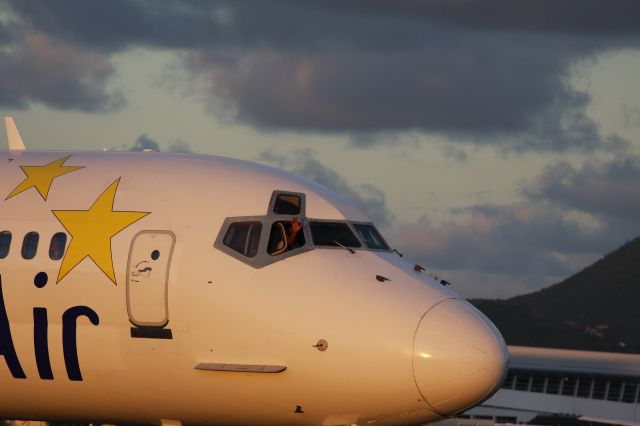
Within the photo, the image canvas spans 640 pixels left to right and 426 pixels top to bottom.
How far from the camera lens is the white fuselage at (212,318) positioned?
25734 mm

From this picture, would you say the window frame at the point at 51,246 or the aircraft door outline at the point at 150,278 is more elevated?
the window frame at the point at 51,246

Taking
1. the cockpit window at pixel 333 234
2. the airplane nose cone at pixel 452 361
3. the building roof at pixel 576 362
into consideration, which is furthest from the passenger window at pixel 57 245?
the building roof at pixel 576 362

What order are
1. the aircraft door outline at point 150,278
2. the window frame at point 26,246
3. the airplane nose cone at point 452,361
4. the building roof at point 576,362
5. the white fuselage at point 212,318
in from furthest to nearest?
the building roof at point 576,362, the window frame at point 26,246, the aircraft door outline at point 150,278, the white fuselage at point 212,318, the airplane nose cone at point 452,361

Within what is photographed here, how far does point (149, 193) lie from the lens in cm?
2802

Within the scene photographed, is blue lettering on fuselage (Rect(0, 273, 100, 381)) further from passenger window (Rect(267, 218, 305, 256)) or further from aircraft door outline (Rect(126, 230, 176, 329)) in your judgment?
passenger window (Rect(267, 218, 305, 256))

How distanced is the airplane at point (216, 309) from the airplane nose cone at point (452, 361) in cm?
2

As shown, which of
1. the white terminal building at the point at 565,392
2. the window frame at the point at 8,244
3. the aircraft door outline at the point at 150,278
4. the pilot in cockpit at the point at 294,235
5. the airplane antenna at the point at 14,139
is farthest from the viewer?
the white terminal building at the point at 565,392

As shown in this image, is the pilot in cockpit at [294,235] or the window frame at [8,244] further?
the window frame at [8,244]

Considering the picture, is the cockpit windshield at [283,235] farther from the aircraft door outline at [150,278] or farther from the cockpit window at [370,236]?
the aircraft door outline at [150,278]

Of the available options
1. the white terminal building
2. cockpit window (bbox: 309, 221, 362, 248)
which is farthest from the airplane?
the white terminal building

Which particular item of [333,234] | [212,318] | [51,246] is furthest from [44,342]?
[333,234]

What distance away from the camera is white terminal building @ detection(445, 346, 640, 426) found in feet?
364

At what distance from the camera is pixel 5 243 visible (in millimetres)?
28562

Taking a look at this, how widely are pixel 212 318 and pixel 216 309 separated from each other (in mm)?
166
